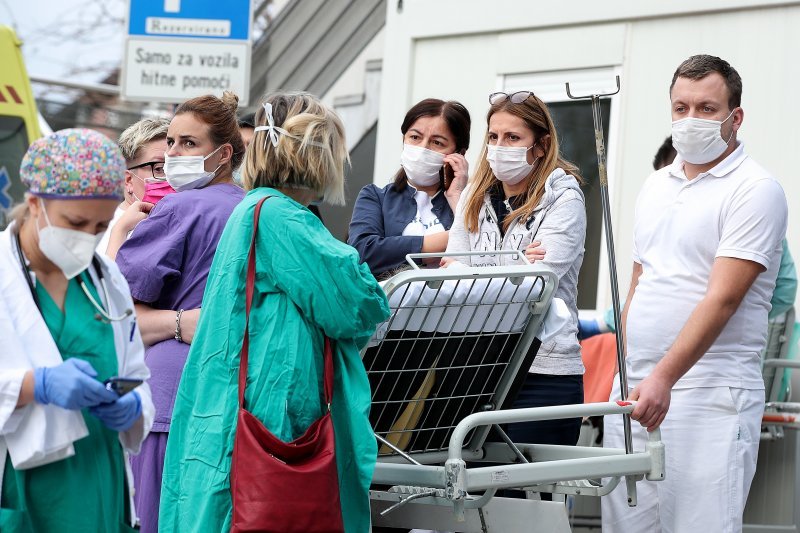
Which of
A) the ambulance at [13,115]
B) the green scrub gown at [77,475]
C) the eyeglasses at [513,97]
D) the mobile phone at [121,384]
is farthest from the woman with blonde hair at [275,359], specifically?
the ambulance at [13,115]

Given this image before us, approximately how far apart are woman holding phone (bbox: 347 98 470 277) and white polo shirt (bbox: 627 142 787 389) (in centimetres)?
86

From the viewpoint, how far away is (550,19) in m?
8.30

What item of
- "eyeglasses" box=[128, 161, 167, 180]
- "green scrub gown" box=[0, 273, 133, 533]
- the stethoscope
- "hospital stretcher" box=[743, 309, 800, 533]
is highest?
"eyeglasses" box=[128, 161, 167, 180]

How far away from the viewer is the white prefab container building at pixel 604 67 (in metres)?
7.20

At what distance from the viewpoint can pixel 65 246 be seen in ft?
9.55

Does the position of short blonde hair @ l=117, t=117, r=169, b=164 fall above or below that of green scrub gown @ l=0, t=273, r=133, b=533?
above

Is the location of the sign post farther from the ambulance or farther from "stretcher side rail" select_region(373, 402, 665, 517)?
"stretcher side rail" select_region(373, 402, 665, 517)

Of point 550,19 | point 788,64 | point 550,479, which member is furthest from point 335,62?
point 550,479

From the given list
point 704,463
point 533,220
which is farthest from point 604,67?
point 704,463

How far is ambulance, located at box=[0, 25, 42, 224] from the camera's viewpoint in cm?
962

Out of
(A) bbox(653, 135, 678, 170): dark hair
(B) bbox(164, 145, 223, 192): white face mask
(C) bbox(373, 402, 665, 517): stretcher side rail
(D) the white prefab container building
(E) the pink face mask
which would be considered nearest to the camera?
(C) bbox(373, 402, 665, 517): stretcher side rail

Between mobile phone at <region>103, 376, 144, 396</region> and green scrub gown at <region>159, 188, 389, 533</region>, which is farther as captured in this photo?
green scrub gown at <region>159, 188, 389, 533</region>

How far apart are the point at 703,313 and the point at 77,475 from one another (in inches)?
80.2

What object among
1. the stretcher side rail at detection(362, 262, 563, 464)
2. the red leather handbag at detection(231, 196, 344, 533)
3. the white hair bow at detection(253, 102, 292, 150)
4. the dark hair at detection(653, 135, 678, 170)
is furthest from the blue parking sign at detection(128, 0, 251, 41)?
the red leather handbag at detection(231, 196, 344, 533)
